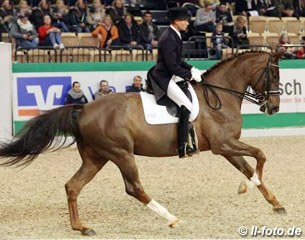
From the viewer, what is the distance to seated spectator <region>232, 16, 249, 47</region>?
73.1 ft

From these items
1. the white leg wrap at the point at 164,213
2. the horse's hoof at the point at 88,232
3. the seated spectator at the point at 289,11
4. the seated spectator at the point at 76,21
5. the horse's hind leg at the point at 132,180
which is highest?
the seated spectator at the point at 76,21

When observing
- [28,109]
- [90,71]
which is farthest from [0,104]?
[90,71]

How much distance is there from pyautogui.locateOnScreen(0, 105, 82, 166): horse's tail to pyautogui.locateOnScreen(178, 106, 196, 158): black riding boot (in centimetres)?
118

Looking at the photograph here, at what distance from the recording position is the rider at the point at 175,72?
35.9 feet

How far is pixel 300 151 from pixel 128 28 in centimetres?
573

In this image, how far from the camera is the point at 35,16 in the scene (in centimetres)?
2134

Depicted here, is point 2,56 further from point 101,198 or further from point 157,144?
point 157,144

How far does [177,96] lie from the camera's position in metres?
11.0

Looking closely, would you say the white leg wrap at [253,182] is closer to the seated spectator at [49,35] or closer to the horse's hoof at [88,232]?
the horse's hoof at [88,232]

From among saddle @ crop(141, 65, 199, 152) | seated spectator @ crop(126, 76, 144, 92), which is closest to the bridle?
saddle @ crop(141, 65, 199, 152)

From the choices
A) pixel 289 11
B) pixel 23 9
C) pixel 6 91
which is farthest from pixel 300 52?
pixel 6 91

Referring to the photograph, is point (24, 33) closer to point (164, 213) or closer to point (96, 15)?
point (96, 15)
